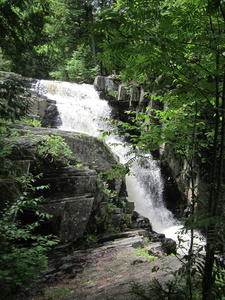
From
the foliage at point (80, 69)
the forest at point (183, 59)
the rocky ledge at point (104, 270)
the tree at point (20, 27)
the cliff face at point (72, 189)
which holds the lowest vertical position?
the rocky ledge at point (104, 270)

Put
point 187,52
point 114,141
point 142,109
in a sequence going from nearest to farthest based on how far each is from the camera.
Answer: point 187,52 < point 114,141 < point 142,109

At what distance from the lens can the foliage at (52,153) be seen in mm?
6176

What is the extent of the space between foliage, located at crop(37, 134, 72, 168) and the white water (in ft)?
9.06

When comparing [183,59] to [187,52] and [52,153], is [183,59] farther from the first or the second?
[52,153]

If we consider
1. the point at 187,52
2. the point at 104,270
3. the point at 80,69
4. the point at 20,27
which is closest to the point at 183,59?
the point at 187,52

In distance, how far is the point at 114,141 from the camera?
14.8 meters

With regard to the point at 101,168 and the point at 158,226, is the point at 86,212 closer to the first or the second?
the point at 101,168

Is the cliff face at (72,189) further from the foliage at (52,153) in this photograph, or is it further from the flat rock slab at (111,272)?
the flat rock slab at (111,272)

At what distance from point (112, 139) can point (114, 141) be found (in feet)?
1.19

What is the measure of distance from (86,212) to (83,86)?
14.4 m

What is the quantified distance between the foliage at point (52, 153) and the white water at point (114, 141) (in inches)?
109

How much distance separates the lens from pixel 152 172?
527 inches

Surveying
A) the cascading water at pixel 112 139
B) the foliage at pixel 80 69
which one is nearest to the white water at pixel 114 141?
the cascading water at pixel 112 139

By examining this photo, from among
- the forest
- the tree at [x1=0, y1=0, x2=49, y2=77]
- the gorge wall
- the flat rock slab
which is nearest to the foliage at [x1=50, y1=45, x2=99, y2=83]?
the gorge wall
